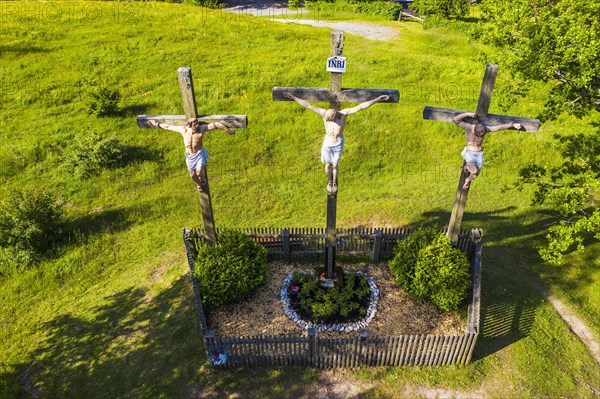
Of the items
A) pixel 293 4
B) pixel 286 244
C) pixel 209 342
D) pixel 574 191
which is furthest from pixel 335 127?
pixel 293 4

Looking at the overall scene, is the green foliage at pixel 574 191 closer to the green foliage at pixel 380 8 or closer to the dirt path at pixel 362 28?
the dirt path at pixel 362 28

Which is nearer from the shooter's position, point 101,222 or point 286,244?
point 286,244

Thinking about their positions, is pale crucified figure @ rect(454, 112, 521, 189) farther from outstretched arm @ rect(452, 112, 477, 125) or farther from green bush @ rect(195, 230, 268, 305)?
green bush @ rect(195, 230, 268, 305)

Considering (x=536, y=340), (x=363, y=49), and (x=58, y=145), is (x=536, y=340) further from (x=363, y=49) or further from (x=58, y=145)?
(x=363, y=49)

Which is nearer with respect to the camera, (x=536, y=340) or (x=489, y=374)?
(x=489, y=374)

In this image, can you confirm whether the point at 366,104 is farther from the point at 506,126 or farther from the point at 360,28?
A: the point at 360,28

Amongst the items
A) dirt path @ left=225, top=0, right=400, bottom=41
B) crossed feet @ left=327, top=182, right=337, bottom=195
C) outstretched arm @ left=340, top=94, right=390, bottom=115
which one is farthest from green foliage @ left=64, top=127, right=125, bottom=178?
dirt path @ left=225, top=0, right=400, bottom=41

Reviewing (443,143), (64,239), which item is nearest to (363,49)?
(443,143)

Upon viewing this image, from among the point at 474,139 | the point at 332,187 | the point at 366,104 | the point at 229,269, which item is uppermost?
the point at 366,104
